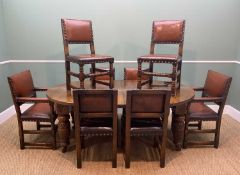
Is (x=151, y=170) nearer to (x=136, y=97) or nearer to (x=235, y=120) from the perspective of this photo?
(x=136, y=97)

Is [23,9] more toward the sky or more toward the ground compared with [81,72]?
more toward the sky

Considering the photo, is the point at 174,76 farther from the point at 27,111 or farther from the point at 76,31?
the point at 27,111

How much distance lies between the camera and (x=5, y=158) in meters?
2.49

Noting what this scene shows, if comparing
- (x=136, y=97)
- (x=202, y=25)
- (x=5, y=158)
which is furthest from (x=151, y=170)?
(x=202, y=25)

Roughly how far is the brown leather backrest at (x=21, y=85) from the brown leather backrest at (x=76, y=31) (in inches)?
26.1

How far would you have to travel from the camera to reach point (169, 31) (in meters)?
2.84

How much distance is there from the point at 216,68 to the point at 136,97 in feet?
7.09

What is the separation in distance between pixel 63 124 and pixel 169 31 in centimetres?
164

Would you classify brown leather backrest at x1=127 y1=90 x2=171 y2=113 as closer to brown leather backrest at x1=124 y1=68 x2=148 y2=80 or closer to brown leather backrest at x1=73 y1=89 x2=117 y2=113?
brown leather backrest at x1=73 y1=89 x2=117 y2=113

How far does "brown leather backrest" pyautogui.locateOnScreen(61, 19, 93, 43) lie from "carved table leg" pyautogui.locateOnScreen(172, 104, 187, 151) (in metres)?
1.38

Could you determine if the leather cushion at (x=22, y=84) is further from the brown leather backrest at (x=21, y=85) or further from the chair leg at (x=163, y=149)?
the chair leg at (x=163, y=149)

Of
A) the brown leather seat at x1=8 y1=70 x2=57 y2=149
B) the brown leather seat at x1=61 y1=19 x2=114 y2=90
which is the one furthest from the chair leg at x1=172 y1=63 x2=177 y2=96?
the brown leather seat at x1=8 y1=70 x2=57 y2=149

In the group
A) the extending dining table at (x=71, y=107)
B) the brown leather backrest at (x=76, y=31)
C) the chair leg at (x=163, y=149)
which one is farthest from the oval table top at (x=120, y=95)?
A: the brown leather backrest at (x=76, y=31)

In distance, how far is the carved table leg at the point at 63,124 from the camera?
2.38 m
